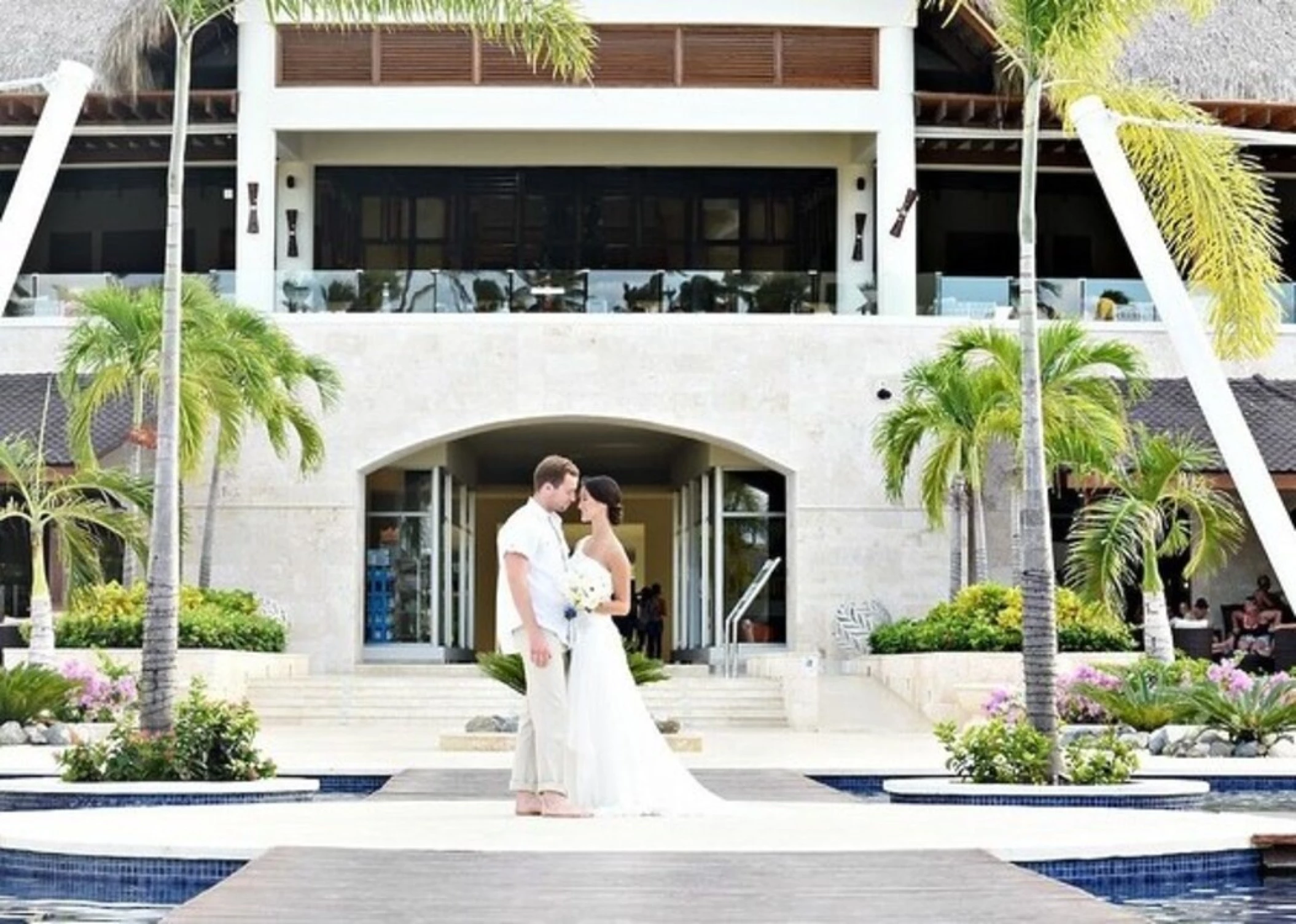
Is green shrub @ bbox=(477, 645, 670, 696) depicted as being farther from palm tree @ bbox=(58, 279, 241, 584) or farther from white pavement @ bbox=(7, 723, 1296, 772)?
palm tree @ bbox=(58, 279, 241, 584)

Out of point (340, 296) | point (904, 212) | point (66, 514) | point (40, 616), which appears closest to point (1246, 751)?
point (66, 514)

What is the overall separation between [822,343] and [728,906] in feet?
75.1

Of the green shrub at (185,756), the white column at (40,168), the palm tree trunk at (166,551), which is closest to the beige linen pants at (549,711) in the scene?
the green shrub at (185,756)

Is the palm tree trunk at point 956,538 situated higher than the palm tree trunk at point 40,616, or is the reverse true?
the palm tree trunk at point 956,538

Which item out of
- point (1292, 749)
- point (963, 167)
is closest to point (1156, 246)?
point (1292, 749)

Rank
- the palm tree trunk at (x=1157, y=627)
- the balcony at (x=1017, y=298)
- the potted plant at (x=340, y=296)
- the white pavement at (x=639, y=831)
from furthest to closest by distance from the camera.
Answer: the potted plant at (x=340, y=296) < the balcony at (x=1017, y=298) < the palm tree trunk at (x=1157, y=627) < the white pavement at (x=639, y=831)

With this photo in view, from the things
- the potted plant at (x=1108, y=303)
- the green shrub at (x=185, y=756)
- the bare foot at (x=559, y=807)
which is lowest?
the bare foot at (x=559, y=807)

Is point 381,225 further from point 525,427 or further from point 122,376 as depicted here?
point 122,376

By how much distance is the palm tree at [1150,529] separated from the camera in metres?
23.0

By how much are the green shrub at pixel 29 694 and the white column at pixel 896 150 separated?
44.8 ft

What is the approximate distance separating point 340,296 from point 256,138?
8.37 feet

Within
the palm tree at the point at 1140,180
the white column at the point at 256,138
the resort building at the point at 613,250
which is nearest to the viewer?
the palm tree at the point at 1140,180

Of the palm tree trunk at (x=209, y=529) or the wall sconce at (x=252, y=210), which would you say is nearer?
the palm tree trunk at (x=209, y=529)

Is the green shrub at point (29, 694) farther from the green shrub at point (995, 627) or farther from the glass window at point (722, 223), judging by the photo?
the glass window at point (722, 223)
